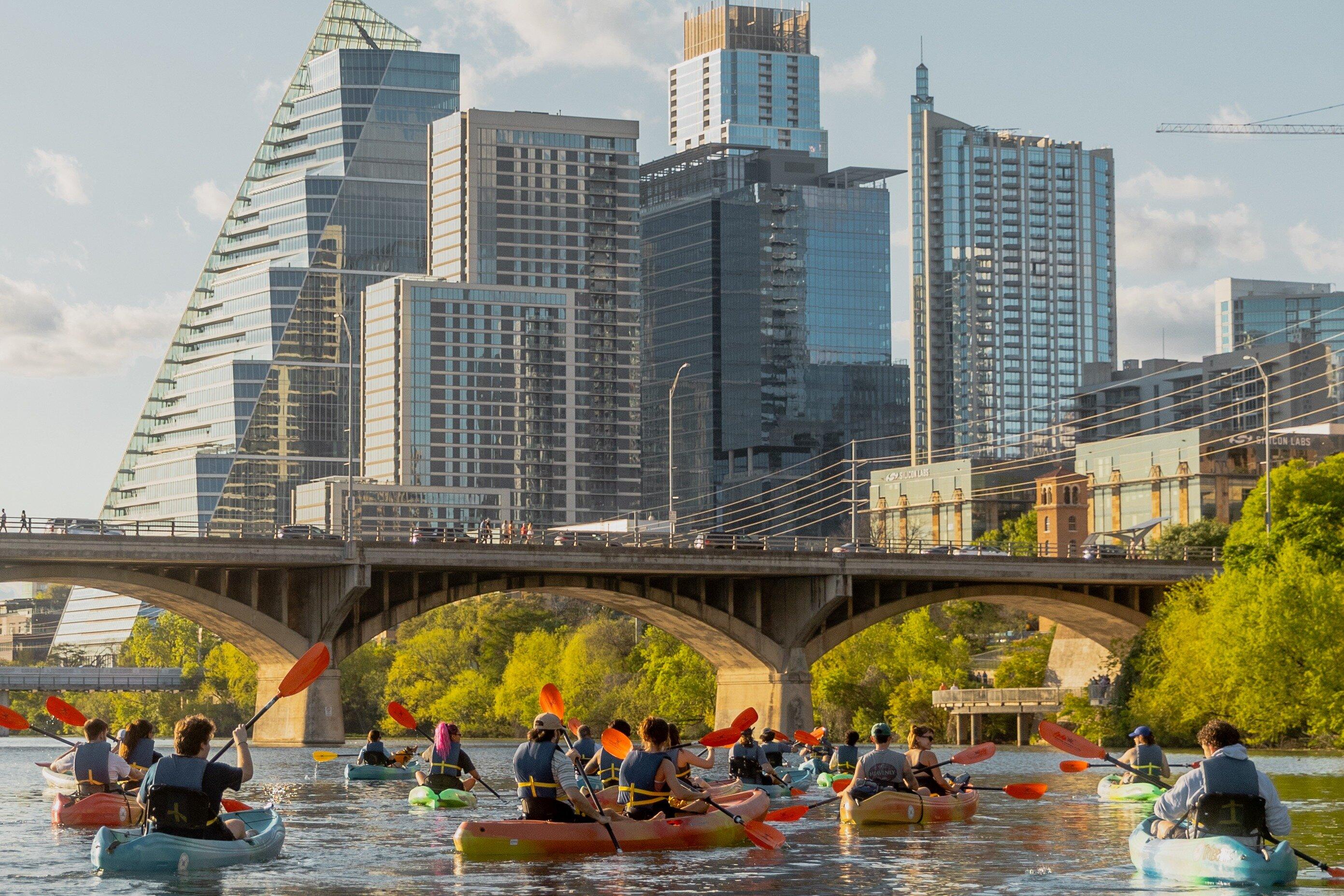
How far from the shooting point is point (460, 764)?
42625mm

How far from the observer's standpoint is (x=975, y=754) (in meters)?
36.7

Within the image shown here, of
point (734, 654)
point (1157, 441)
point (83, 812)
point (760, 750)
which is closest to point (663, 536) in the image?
point (734, 654)

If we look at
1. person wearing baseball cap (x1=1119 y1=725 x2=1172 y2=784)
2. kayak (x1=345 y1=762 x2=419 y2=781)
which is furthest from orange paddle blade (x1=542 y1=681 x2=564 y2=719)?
kayak (x1=345 y1=762 x2=419 y2=781)

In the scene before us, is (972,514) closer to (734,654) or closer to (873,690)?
(873,690)

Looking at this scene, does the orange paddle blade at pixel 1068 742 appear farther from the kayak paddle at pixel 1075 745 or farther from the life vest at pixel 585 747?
the life vest at pixel 585 747

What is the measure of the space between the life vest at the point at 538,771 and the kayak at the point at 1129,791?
20114mm

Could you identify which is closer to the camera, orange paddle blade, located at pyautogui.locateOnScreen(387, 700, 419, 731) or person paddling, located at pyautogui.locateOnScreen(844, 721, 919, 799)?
person paddling, located at pyautogui.locateOnScreen(844, 721, 919, 799)

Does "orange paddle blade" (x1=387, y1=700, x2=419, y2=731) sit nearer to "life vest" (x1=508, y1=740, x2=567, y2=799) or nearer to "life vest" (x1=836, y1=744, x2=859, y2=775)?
"life vest" (x1=836, y1=744, x2=859, y2=775)

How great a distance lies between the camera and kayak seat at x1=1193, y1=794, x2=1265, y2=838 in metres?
23.4

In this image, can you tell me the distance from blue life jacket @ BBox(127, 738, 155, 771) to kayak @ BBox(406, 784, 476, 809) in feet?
30.6

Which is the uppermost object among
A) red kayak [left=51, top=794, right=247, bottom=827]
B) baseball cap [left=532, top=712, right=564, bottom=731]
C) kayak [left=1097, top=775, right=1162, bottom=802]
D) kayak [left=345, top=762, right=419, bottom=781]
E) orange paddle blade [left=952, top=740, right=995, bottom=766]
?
baseball cap [left=532, top=712, right=564, bottom=731]

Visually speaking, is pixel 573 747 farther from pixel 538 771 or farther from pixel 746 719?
pixel 538 771

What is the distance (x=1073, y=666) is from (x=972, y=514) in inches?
3564

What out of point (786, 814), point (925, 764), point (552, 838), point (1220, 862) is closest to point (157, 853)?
point (552, 838)
